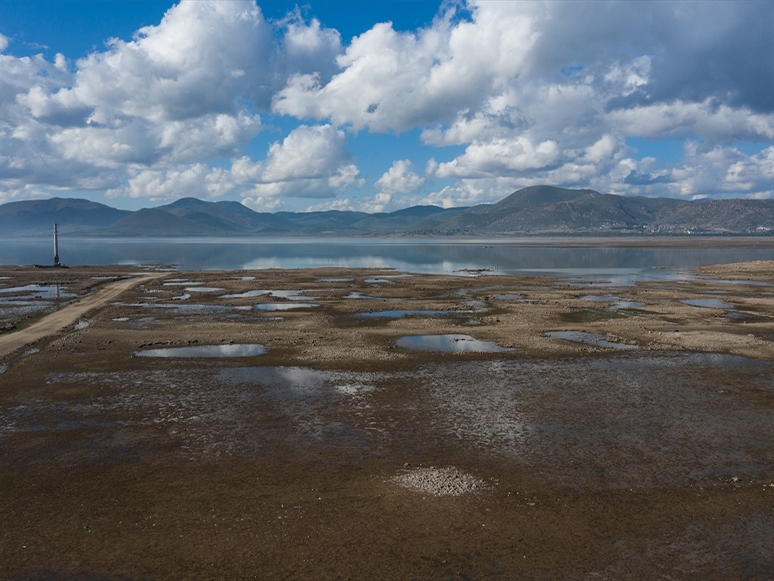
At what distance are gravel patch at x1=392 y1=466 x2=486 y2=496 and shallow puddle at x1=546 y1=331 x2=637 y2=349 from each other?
70.4 feet

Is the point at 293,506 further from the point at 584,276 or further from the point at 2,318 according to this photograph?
the point at 584,276

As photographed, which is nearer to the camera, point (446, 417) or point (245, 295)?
point (446, 417)

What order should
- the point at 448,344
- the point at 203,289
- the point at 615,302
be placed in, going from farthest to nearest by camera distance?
the point at 203,289 < the point at 615,302 < the point at 448,344

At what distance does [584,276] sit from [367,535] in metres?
85.5

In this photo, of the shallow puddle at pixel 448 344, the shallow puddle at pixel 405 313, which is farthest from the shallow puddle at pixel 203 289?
the shallow puddle at pixel 448 344

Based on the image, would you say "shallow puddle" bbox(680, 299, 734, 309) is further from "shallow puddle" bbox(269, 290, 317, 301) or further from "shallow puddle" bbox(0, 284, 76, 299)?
"shallow puddle" bbox(0, 284, 76, 299)

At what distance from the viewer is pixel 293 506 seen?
14320 mm

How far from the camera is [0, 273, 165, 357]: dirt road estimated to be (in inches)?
1356

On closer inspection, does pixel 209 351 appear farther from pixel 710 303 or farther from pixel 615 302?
pixel 710 303

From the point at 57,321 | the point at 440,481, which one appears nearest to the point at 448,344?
the point at 440,481

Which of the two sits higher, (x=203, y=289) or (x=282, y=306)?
(x=203, y=289)

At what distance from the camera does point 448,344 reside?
3528 centimetres

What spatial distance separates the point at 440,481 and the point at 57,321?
39.5 metres

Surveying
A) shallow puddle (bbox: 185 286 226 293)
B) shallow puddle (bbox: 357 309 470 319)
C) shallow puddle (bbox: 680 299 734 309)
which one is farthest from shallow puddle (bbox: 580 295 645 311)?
shallow puddle (bbox: 185 286 226 293)
